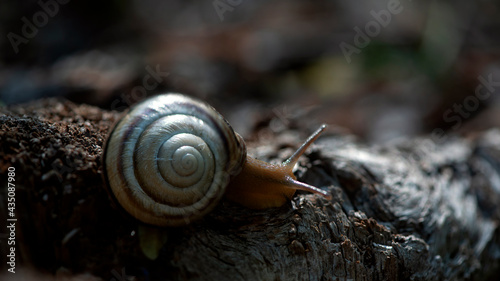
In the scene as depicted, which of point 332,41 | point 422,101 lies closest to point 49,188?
point 422,101

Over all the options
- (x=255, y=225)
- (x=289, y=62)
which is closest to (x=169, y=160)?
(x=255, y=225)

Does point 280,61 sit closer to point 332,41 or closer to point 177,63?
point 332,41

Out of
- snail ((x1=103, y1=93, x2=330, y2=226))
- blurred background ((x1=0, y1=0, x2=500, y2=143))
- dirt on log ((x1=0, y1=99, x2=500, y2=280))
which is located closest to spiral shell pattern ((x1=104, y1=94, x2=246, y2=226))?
snail ((x1=103, y1=93, x2=330, y2=226))

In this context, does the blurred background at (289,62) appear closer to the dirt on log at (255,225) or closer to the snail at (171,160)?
the dirt on log at (255,225)

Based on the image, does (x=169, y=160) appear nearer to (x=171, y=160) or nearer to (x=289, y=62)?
(x=171, y=160)

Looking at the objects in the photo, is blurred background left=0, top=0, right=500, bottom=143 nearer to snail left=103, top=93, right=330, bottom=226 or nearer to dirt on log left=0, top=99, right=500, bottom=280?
dirt on log left=0, top=99, right=500, bottom=280
